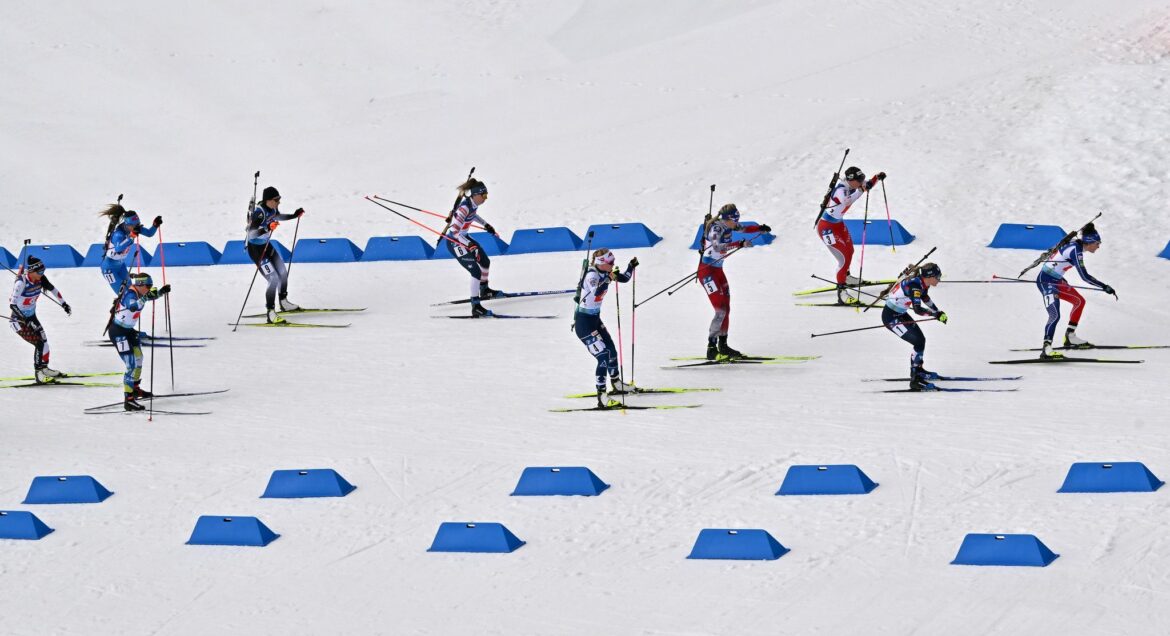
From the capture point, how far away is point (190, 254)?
88.9 ft

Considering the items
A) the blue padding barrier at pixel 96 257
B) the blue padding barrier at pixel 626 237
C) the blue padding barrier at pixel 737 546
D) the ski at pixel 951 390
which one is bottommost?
the blue padding barrier at pixel 737 546

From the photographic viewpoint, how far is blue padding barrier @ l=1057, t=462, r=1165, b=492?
14438mm

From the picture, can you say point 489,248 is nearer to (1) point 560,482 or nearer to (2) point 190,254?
(2) point 190,254

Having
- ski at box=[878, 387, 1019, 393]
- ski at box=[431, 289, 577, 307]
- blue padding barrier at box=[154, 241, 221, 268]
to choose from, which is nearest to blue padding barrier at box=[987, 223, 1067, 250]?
ski at box=[431, 289, 577, 307]

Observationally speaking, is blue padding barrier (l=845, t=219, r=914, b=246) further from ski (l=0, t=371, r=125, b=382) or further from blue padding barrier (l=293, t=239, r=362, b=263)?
ski (l=0, t=371, r=125, b=382)

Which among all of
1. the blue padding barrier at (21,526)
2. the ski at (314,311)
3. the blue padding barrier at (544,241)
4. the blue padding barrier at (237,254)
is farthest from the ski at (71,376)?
the blue padding barrier at (544,241)

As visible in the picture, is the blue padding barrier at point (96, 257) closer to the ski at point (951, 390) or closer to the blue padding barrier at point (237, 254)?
the blue padding barrier at point (237, 254)

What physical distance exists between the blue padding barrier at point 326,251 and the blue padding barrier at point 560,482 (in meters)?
11.7

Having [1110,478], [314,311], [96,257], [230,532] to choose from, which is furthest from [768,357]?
[96,257]

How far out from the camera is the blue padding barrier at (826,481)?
15.0m

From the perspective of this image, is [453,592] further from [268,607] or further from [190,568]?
[190,568]

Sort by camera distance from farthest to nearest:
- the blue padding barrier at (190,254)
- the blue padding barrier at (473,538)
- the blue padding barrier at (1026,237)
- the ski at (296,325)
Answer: the blue padding barrier at (190,254)
the blue padding barrier at (1026,237)
the ski at (296,325)
the blue padding barrier at (473,538)

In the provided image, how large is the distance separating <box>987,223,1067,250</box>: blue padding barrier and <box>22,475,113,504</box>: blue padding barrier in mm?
13379

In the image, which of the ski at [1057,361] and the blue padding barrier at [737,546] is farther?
the ski at [1057,361]
